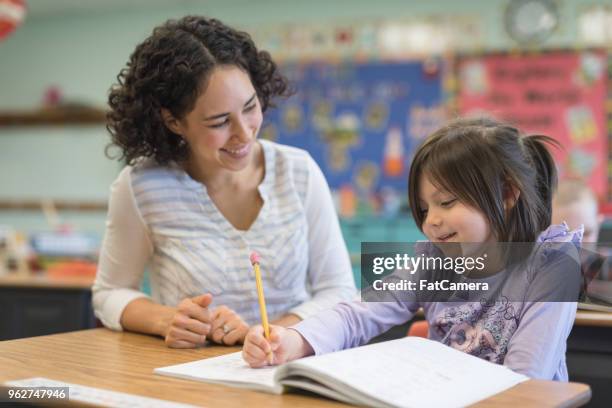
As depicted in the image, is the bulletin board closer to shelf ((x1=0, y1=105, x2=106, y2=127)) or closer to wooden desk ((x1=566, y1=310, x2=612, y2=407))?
shelf ((x1=0, y1=105, x2=106, y2=127))

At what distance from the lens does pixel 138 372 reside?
3.57 ft

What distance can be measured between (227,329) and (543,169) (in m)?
0.61

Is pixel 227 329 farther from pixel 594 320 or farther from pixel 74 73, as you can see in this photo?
pixel 74 73

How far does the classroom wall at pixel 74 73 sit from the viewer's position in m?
5.93

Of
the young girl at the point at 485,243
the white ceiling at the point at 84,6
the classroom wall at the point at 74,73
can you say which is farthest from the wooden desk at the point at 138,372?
the white ceiling at the point at 84,6

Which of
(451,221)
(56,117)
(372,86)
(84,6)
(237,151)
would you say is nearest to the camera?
(451,221)

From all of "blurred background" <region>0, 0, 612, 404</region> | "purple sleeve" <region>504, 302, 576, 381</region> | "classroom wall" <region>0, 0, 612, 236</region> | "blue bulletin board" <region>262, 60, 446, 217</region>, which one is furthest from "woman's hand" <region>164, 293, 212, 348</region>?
"classroom wall" <region>0, 0, 612, 236</region>

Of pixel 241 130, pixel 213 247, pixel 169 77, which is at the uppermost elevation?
pixel 169 77

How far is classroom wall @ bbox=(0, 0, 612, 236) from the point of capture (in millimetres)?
5926

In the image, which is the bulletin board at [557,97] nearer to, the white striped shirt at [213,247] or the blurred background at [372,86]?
the blurred background at [372,86]

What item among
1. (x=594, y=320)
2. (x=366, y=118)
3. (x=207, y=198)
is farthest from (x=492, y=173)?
(x=366, y=118)

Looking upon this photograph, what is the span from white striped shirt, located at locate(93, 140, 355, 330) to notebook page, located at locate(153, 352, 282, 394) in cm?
40

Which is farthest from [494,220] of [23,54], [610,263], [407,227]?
[23,54]

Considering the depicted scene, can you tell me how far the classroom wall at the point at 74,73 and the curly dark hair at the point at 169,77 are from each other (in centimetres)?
406
